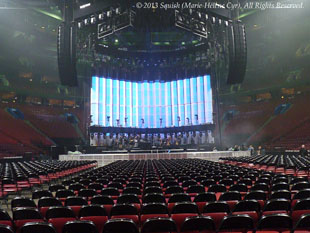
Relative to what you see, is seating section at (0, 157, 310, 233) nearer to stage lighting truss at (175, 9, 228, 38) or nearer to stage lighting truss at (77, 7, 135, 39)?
stage lighting truss at (175, 9, 228, 38)

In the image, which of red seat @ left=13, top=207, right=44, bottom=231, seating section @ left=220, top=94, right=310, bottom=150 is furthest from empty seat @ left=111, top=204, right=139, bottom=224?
seating section @ left=220, top=94, right=310, bottom=150

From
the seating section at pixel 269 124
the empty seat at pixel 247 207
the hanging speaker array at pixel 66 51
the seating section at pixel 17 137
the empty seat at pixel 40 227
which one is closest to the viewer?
the empty seat at pixel 40 227

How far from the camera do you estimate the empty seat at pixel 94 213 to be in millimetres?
3926

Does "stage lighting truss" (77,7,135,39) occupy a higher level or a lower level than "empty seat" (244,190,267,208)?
higher

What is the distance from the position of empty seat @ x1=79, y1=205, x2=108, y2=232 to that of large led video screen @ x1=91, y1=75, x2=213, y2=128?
30287 millimetres

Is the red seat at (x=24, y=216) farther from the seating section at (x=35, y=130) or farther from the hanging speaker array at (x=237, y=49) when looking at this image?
the seating section at (x=35, y=130)

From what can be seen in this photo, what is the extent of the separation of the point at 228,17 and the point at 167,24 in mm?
6244

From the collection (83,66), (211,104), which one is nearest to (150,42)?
(83,66)

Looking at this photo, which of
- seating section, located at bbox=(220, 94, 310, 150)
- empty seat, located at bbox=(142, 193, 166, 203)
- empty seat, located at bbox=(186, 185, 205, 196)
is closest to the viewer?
empty seat, located at bbox=(142, 193, 166, 203)

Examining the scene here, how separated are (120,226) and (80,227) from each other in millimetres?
436

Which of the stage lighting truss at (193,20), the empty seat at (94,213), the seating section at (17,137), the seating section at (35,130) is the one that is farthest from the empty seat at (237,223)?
the seating section at (17,137)

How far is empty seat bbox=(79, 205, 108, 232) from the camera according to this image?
3.93m

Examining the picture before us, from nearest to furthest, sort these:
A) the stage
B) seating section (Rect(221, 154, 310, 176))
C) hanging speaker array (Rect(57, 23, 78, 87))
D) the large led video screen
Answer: seating section (Rect(221, 154, 310, 176))
hanging speaker array (Rect(57, 23, 78, 87))
the stage
the large led video screen

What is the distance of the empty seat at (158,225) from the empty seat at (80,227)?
1.85ft
